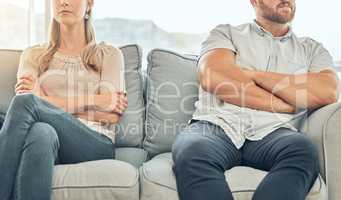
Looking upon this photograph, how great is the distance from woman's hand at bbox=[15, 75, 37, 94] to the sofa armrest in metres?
1.21

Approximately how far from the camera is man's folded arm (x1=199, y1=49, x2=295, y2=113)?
1940 mm

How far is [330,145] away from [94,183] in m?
0.84

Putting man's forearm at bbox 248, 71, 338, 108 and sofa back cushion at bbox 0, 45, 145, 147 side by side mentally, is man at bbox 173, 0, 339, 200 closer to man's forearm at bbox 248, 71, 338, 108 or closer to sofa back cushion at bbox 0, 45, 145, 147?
man's forearm at bbox 248, 71, 338, 108

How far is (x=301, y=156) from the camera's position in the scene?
1.57 meters

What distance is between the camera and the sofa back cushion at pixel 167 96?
218 cm

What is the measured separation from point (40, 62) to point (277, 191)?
1.25 meters

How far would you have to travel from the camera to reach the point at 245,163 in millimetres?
1767

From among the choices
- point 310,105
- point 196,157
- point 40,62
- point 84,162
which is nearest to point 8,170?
point 84,162

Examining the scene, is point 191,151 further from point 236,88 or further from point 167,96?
point 167,96

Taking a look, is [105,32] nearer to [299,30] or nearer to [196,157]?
[299,30]

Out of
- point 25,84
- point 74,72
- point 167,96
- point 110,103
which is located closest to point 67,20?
point 74,72

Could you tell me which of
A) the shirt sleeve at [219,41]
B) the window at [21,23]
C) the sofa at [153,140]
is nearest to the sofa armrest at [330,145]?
the sofa at [153,140]

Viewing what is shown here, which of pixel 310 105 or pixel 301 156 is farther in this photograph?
pixel 310 105

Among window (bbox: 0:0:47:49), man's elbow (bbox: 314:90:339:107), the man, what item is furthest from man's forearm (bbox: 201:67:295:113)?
window (bbox: 0:0:47:49)
